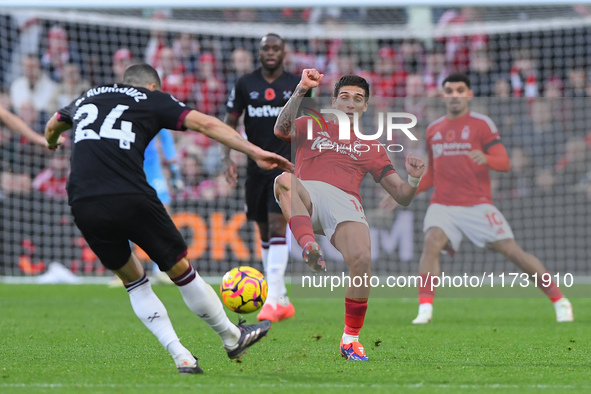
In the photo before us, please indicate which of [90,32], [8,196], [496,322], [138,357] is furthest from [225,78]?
[138,357]

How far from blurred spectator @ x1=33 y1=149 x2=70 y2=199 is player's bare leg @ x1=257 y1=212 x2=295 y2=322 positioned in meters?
6.56

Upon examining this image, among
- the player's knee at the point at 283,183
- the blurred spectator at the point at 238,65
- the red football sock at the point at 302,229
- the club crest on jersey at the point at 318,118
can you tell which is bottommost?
the red football sock at the point at 302,229

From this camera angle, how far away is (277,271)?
29.4 feet

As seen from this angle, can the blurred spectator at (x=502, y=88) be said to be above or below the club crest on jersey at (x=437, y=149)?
above

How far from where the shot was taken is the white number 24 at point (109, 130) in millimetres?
5227

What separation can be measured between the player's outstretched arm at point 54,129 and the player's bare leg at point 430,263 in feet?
13.8

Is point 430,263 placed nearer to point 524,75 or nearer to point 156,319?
point 156,319

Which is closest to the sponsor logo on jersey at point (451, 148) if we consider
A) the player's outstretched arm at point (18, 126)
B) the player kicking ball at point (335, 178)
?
the player kicking ball at point (335, 178)

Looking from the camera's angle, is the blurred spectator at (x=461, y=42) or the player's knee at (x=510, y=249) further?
the blurred spectator at (x=461, y=42)

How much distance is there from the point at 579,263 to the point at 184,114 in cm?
1067

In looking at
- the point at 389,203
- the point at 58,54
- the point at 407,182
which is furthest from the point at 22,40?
the point at 407,182

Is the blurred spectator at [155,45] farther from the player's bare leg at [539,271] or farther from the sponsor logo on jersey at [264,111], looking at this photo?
the player's bare leg at [539,271]

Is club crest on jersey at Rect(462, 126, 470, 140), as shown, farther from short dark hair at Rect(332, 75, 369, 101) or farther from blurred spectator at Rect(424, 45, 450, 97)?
blurred spectator at Rect(424, 45, 450, 97)

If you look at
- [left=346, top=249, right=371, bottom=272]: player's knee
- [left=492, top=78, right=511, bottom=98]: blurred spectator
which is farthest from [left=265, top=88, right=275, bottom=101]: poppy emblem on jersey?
[left=492, top=78, right=511, bottom=98]: blurred spectator
